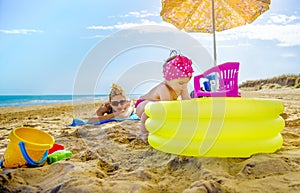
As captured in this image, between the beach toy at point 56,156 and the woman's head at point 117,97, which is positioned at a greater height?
the woman's head at point 117,97

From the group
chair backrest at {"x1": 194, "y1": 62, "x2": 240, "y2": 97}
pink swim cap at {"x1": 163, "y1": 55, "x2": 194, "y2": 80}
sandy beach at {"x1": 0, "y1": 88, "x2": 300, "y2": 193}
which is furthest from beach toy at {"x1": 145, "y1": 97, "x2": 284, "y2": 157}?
chair backrest at {"x1": 194, "y1": 62, "x2": 240, "y2": 97}

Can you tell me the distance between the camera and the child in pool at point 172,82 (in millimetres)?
2734

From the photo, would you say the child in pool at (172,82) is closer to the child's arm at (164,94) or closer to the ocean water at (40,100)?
the child's arm at (164,94)

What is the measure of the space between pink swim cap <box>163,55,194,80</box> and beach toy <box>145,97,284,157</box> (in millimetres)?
875

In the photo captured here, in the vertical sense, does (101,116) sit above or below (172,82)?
below

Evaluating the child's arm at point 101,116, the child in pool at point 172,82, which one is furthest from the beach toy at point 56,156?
the child's arm at point 101,116

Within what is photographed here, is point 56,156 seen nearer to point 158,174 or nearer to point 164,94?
point 158,174

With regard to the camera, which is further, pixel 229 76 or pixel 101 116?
pixel 101 116

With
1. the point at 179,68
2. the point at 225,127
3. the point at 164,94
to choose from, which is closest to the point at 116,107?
the point at 164,94

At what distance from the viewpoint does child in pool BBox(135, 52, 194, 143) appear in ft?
8.97

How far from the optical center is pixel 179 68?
2736 mm

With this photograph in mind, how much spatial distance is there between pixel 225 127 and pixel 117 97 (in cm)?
315

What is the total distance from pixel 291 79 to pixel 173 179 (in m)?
15.1

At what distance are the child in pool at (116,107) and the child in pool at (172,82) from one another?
64.0 inches
